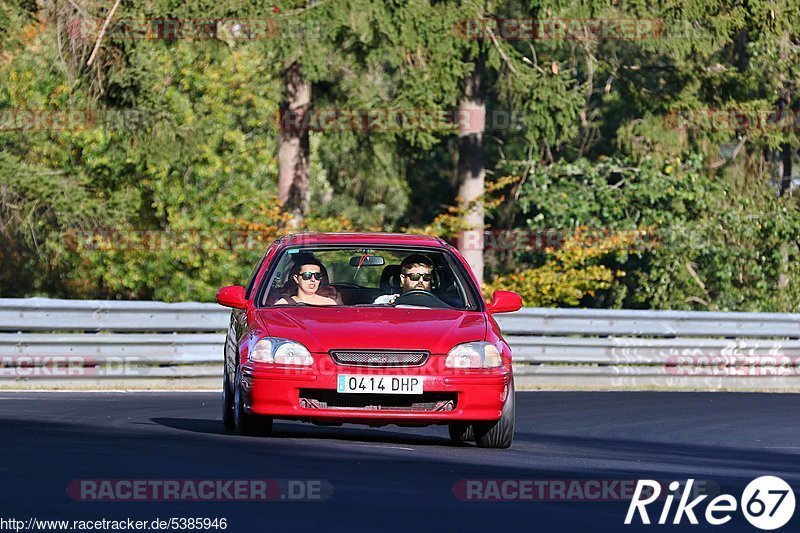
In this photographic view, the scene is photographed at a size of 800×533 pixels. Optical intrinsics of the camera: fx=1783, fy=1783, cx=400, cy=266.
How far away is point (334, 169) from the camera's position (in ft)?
147

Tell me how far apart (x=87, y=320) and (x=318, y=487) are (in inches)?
452

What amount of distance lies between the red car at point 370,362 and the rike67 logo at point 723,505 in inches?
72.9

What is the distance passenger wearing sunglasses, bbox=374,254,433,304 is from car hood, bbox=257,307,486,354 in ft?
1.90

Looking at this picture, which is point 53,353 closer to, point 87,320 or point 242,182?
point 87,320

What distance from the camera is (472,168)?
3238cm

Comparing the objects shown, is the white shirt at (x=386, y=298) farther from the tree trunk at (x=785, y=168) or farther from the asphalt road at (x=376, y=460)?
the tree trunk at (x=785, y=168)

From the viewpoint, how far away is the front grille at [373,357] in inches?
431

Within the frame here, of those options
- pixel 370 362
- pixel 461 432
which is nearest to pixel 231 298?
pixel 370 362

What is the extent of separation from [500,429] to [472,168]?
21.1 metres

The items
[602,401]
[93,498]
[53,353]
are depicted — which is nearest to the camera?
[93,498]

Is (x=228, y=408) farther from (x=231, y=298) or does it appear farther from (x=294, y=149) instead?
(x=294, y=149)

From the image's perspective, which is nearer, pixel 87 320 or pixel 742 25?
pixel 87 320

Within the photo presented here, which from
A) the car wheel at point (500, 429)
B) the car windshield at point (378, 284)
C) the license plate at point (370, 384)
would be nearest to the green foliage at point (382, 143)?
the car windshield at point (378, 284)

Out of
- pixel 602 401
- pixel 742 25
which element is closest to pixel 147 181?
pixel 742 25
